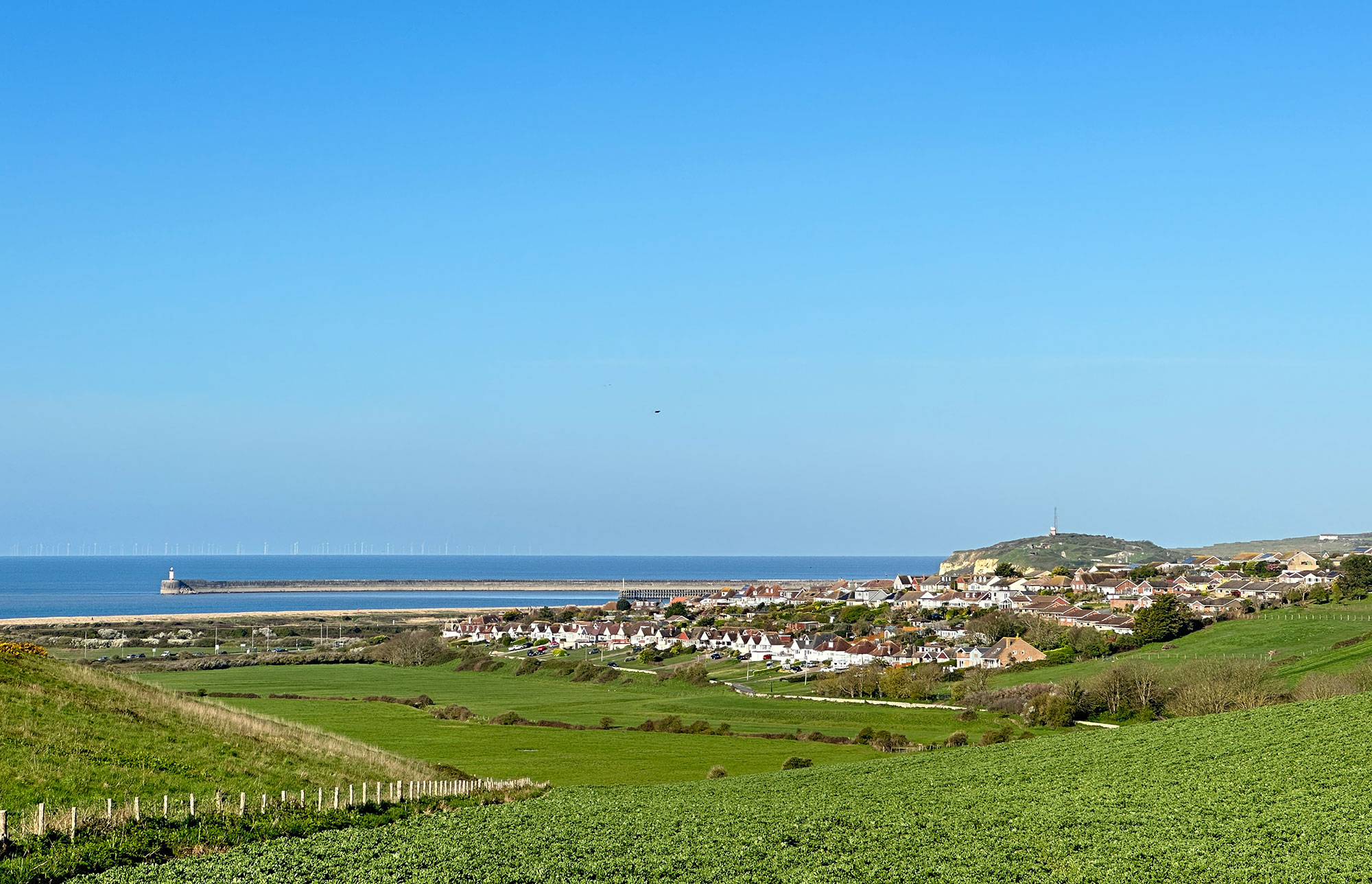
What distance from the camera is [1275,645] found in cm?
8988

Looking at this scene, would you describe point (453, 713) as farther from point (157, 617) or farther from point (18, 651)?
point (157, 617)

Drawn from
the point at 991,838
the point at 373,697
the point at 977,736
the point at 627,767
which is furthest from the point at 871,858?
the point at 373,697

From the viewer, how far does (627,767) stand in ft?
159

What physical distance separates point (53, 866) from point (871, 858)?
15.7m

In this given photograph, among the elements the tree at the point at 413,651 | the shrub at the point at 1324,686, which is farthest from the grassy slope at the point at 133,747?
the tree at the point at 413,651

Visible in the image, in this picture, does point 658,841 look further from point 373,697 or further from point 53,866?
point 373,697

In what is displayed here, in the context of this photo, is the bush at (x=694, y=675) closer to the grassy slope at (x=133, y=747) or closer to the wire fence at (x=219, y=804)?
the grassy slope at (x=133, y=747)

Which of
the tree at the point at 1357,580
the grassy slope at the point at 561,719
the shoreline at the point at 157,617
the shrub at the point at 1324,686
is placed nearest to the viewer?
the grassy slope at the point at 561,719

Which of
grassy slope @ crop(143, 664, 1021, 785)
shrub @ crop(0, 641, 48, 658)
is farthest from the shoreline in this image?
shrub @ crop(0, 641, 48, 658)

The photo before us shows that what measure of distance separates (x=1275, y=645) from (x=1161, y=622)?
13890 millimetres

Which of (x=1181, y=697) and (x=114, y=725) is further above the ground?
(x=114, y=725)

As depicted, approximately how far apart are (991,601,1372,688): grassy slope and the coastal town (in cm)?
546

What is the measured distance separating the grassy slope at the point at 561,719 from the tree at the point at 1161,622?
1477 inches

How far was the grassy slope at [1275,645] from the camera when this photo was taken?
76.0m
